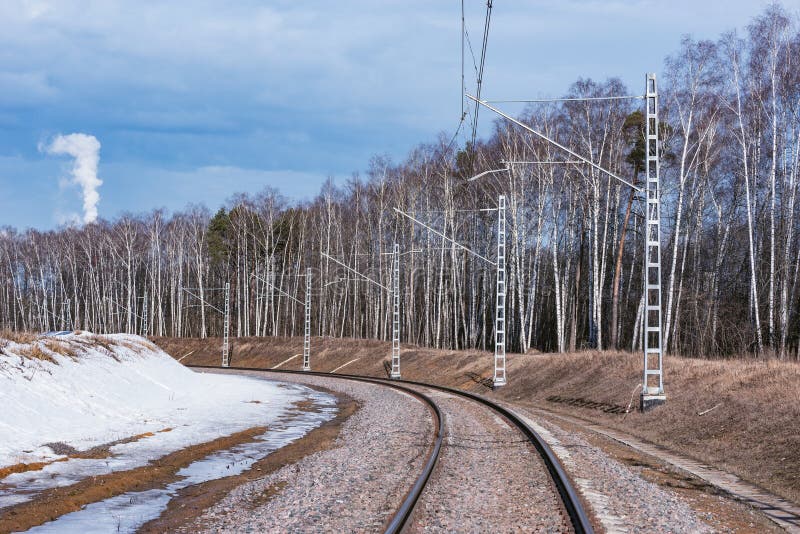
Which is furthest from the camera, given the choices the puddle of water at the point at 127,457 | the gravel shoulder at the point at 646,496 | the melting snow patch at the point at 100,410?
the melting snow patch at the point at 100,410

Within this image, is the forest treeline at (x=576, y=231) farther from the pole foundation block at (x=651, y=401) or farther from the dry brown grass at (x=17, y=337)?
the dry brown grass at (x=17, y=337)

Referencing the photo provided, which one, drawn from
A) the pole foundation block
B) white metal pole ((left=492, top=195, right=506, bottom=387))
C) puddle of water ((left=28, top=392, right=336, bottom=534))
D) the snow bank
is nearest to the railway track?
puddle of water ((left=28, top=392, right=336, bottom=534))

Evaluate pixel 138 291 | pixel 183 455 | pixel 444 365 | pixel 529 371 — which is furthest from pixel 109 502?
pixel 138 291

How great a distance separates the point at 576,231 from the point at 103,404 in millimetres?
33267

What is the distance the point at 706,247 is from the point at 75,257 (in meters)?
69.4

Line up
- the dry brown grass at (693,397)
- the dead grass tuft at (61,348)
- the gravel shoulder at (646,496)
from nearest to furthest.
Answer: the gravel shoulder at (646,496)
the dry brown grass at (693,397)
the dead grass tuft at (61,348)

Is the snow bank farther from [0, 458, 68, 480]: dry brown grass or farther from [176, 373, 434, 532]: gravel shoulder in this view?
[176, 373, 434, 532]: gravel shoulder

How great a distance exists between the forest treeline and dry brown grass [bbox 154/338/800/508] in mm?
5446

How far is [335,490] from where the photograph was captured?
30.2ft

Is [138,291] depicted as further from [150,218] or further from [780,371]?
[780,371]

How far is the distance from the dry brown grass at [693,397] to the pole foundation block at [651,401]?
0.17m

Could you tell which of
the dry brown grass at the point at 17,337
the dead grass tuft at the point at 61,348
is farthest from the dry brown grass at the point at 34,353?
the dead grass tuft at the point at 61,348

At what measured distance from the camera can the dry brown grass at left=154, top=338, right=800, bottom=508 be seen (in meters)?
11.7

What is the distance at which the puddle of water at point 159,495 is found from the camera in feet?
25.7
